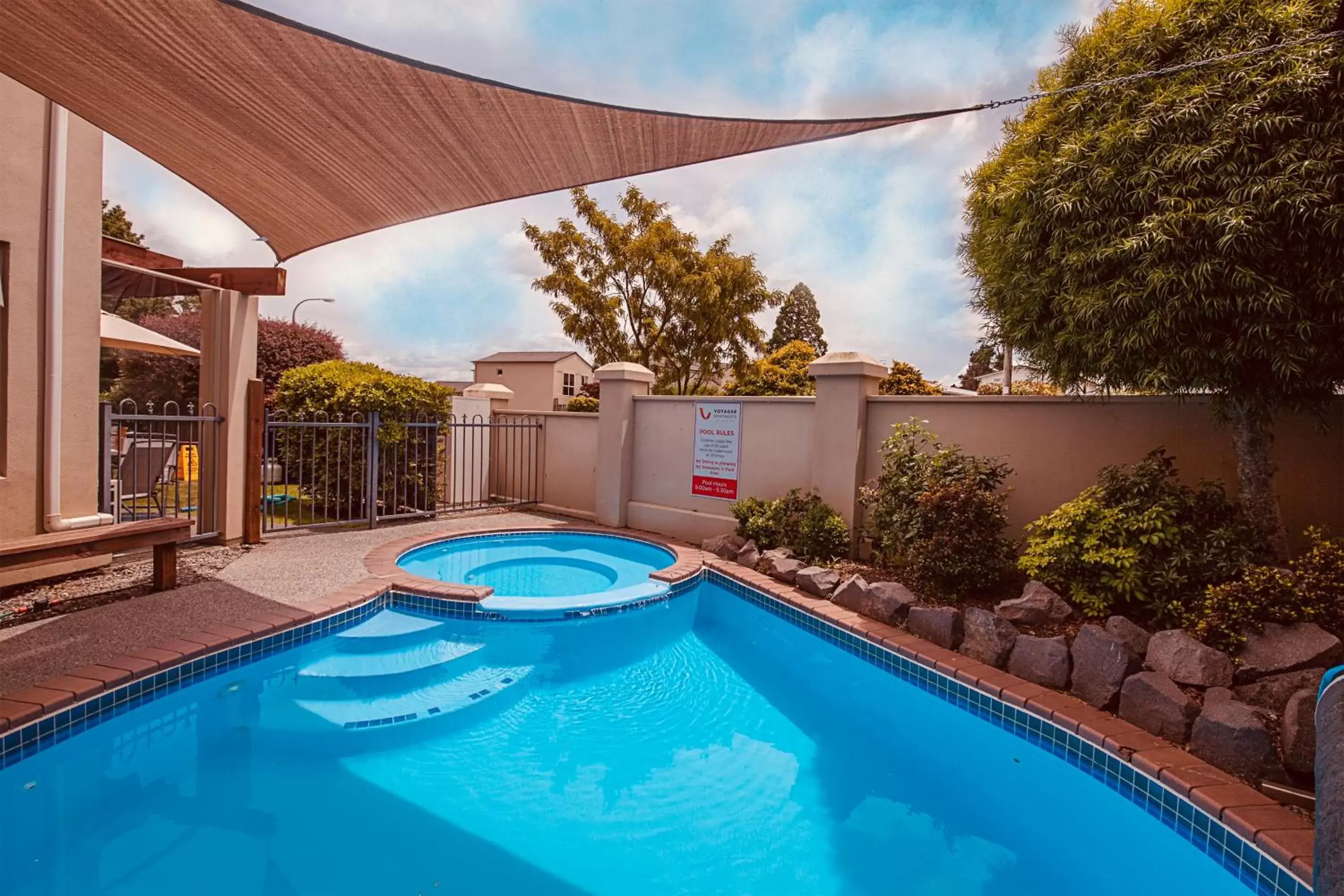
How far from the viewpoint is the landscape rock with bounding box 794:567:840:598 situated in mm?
5418

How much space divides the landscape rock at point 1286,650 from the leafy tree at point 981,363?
2643 mm

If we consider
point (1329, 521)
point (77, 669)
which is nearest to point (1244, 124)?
point (1329, 521)

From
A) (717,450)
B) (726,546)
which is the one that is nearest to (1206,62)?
(726,546)

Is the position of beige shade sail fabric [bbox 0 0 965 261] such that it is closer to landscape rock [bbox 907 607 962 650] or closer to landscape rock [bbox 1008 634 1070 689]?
landscape rock [bbox 1008 634 1070 689]

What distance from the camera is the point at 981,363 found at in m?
23.5

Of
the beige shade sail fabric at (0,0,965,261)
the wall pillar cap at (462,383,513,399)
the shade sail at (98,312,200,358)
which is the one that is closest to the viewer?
the beige shade sail fabric at (0,0,965,261)

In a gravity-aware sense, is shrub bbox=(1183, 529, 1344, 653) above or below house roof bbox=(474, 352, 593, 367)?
below

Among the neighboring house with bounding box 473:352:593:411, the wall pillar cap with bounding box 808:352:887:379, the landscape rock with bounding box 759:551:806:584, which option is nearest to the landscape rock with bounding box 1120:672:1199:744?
the landscape rock with bounding box 759:551:806:584

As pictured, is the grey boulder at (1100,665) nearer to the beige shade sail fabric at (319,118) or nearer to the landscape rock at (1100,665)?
the landscape rock at (1100,665)

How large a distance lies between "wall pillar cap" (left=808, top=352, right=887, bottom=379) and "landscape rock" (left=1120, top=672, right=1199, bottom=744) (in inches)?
140

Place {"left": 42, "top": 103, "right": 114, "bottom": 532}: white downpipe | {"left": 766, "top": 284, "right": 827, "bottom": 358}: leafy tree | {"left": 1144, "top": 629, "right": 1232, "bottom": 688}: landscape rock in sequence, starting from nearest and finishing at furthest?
{"left": 1144, "top": 629, "right": 1232, "bottom": 688}: landscape rock, {"left": 42, "top": 103, "right": 114, "bottom": 532}: white downpipe, {"left": 766, "top": 284, "right": 827, "bottom": 358}: leafy tree

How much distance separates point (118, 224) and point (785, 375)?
24783 millimetres

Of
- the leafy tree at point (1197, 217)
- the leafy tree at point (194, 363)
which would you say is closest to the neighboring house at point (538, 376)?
the leafy tree at point (194, 363)

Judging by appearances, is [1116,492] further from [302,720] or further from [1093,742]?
[302,720]
